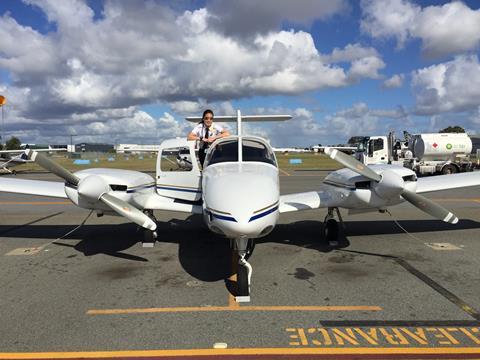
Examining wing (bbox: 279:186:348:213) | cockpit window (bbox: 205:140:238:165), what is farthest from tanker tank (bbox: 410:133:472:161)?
cockpit window (bbox: 205:140:238:165)

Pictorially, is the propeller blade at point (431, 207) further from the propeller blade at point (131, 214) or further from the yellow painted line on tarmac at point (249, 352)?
the propeller blade at point (131, 214)

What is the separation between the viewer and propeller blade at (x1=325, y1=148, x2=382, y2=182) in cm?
762

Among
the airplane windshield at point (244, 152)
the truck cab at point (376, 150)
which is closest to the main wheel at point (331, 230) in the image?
the airplane windshield at point (244, 152)

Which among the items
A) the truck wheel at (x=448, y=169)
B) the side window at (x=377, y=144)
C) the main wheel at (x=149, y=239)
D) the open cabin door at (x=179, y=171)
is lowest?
the main wheel at (x=149, y=239)

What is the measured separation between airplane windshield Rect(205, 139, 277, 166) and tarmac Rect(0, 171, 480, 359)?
209 cm

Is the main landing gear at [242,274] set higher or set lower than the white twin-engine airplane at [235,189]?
lower

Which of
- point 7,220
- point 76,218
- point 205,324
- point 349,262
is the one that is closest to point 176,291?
point 205,324

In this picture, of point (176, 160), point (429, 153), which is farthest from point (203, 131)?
point (429, 153)

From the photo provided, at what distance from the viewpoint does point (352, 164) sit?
777 centimetres

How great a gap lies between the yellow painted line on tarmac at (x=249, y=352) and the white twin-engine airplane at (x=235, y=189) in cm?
159

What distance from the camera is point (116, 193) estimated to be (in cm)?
818

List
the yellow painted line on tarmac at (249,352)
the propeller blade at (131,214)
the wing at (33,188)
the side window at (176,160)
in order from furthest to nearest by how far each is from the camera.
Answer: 1. the wing at (33,188)
2. the side window at (176,160)
3. the propeller blade at (131,214)
4. the yellow painted line on tarmac at (249,352)

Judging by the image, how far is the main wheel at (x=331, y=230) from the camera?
30.0 ft

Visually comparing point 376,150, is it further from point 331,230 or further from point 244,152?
point 244,152
